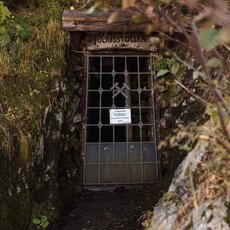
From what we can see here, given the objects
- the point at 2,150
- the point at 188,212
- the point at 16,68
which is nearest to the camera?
the point at 188,212

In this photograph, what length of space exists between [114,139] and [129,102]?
0.62 metres

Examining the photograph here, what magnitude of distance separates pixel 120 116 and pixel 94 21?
4.60 feet

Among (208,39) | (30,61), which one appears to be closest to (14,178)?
(30,61)

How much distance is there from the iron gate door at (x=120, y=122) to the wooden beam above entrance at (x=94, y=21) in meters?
0.67

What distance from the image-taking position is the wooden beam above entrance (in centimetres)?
525

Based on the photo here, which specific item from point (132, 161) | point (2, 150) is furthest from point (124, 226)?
point (2, 150)

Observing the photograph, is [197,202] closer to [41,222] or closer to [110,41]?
[41,222]

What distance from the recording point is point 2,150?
13.2ft

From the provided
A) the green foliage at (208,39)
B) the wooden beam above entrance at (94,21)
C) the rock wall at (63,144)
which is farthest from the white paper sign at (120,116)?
the green foliage at (208,39)

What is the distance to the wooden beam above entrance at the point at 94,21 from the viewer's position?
525cm


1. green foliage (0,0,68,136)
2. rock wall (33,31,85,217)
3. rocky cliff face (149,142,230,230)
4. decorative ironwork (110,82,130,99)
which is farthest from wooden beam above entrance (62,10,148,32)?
rocky cliff face (149,142,230,230)

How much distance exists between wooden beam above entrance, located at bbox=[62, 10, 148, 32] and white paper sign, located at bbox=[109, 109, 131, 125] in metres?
1.18

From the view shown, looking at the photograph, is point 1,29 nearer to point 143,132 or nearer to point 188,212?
point 143,132

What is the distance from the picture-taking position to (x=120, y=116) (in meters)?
5.71
